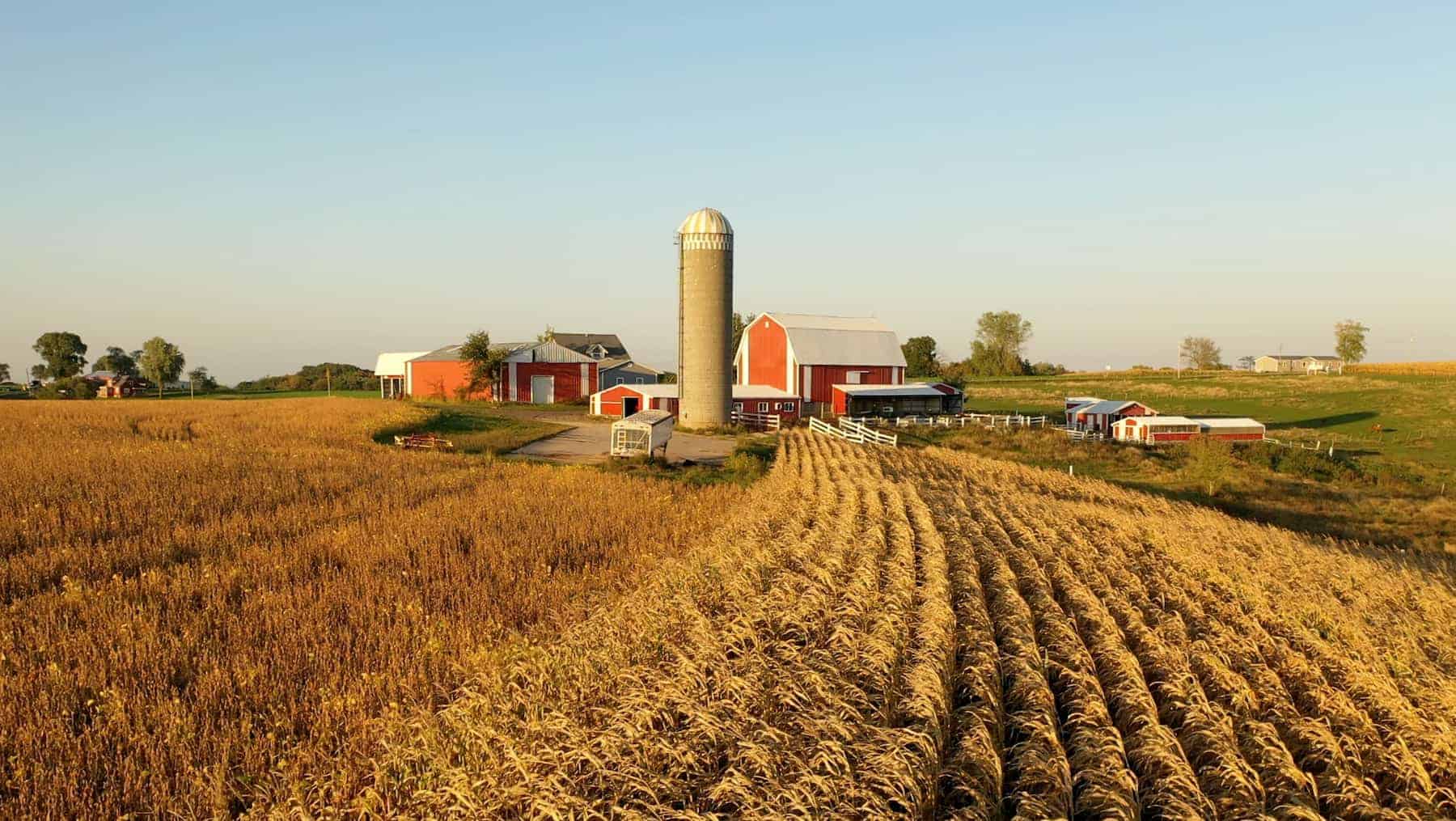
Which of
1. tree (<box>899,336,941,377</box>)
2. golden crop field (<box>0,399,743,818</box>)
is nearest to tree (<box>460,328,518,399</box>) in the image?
golden crop field (<box>0,399,743,818</box>)

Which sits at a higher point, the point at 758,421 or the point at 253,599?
the point at 758,421

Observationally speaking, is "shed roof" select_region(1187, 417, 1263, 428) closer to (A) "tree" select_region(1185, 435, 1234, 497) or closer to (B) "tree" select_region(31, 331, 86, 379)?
(A) "tree" select_region(1185, 435, 1234, 497)

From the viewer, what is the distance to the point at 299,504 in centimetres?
1673

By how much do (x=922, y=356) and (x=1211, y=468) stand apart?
266 feet

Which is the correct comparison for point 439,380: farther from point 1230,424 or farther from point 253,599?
point 253,599

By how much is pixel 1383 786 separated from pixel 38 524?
18508 millimetres

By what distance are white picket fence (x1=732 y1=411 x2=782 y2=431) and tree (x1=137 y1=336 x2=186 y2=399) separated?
234ft

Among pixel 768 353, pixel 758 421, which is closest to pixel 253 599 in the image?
pixel 758 421

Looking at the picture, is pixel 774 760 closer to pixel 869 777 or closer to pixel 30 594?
pixel 869 777

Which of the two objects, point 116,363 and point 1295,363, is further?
point 1295,363

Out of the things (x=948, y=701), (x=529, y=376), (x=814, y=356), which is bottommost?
(x=948, y=701)

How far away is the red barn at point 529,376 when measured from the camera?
60.2m

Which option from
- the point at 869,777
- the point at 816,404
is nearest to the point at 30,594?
the point at 869,777

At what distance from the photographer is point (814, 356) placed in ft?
179
